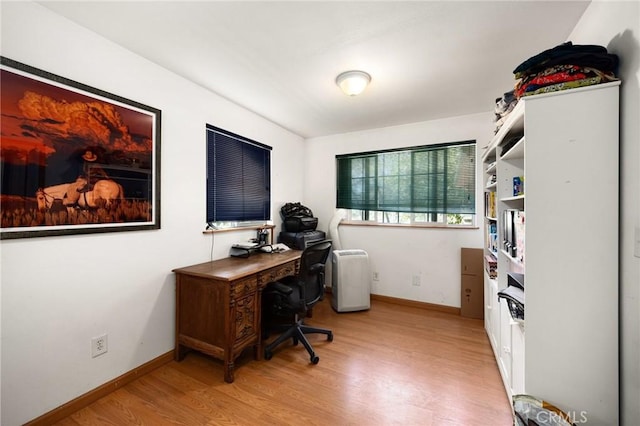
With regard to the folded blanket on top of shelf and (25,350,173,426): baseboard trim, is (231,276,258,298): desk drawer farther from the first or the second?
the folded blanket on top of shelf

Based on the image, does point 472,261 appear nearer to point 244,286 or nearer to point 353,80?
point 353,80

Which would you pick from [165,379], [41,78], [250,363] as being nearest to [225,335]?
[250,363]

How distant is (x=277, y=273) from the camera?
2.41 meters

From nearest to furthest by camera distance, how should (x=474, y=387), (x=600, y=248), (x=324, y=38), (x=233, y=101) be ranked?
(x=600, y=248) < (x=324, y=38) < (x=474, y=387) < (x=233, y=101)

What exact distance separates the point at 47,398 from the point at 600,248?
9.92 feet

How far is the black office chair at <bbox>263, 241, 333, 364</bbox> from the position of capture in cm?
215

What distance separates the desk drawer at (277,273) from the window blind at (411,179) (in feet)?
4.88

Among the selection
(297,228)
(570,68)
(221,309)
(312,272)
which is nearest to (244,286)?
(221,309)

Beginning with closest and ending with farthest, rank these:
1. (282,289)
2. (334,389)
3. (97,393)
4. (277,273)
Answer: (97,393) < (334,389) < (282,289) < (277,273)

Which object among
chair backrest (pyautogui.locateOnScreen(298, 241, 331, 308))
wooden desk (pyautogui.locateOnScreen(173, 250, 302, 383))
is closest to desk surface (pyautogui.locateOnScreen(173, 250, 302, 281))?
wooden desk (pyautogui.locateOnScreen(173, 250, 302, 383))

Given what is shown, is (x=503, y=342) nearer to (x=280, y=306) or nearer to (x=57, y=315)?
(x=280, y=306)

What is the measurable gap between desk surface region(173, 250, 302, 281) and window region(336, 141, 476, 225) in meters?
1.44

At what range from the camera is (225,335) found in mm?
1900

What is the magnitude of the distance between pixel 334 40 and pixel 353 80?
45cm
